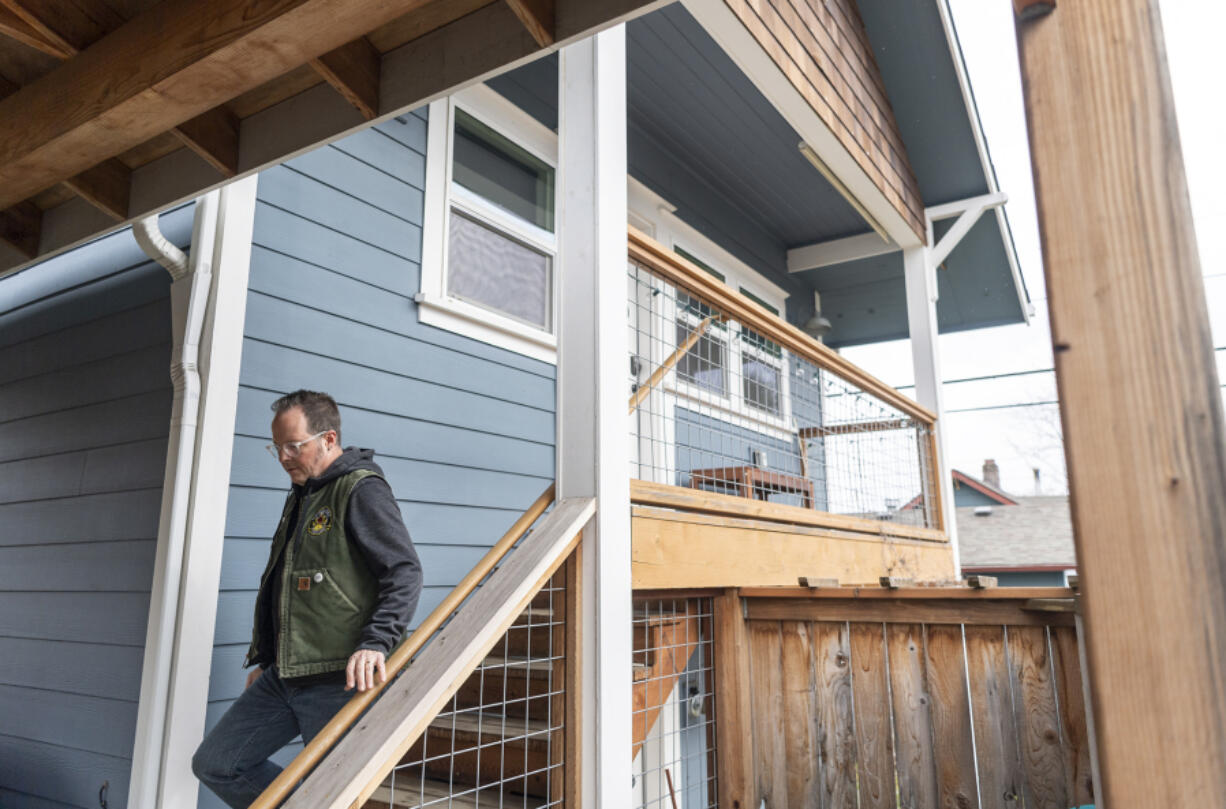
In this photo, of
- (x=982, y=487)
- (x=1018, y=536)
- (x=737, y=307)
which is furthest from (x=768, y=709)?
(x=982, y=487)

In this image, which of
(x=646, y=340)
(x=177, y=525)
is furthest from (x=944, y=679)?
(x=646, y=340)

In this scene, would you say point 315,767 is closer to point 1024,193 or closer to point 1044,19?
point 1044,19

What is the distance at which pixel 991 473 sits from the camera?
67.3 feet

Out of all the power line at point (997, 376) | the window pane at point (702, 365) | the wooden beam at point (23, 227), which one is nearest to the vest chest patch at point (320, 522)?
the wooden beam at point (23, 227)

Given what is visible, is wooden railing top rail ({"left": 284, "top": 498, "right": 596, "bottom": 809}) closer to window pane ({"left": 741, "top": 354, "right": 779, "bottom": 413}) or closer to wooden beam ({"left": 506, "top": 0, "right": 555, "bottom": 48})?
wooden beam ({"left": 506, "top": 0, "right": 555, "bottom": 48})

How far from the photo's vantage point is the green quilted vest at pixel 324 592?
2061 millimetres

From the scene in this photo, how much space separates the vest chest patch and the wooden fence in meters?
1.86

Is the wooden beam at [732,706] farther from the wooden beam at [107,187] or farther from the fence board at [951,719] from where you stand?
the wooden beam at [107,187]

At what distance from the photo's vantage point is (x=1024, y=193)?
9859mm

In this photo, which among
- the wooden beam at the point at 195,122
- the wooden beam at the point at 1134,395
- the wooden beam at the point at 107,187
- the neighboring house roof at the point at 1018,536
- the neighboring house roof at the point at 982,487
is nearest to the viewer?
the wooden beam at the point at 1134,395

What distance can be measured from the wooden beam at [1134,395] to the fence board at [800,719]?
2596 millimetres

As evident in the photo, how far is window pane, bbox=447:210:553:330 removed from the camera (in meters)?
3.87

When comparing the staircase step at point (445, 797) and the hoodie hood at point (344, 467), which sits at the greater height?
the hoodie hood at point (344, 467)

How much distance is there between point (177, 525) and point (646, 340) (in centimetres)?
355
